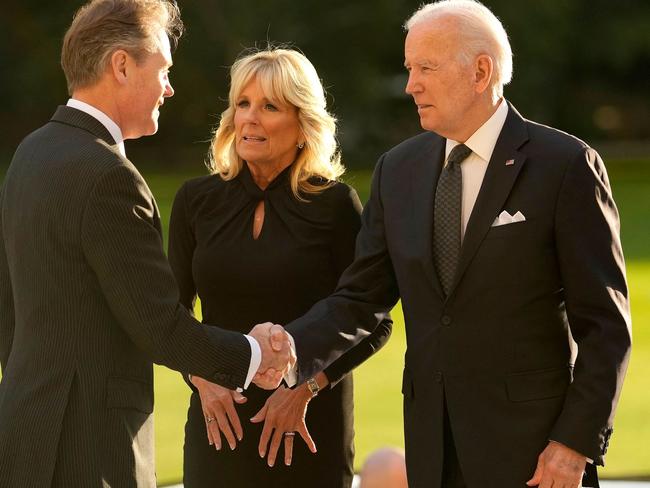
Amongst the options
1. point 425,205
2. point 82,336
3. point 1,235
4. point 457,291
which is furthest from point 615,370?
point 1,235

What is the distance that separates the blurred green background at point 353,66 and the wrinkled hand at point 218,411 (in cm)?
2244

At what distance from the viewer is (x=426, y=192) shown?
12.7ft

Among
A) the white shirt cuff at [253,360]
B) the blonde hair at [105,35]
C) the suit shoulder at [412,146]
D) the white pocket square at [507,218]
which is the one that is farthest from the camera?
the suit shoulder at [412,146]

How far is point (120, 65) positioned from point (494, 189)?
1151 mm

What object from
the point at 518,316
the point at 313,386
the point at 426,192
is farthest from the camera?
the point at 313,386

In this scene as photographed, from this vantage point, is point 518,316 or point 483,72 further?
point 483,72

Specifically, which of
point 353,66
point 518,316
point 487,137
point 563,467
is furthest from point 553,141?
point 353,66

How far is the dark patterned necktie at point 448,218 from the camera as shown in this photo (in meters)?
3.77

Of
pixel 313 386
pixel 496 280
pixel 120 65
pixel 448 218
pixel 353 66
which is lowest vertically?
pixel 313 386

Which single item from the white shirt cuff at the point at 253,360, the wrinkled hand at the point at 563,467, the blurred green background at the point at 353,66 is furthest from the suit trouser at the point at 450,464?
the blurred green background at the point at 353,66

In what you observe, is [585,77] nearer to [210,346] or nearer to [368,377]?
[368,377]

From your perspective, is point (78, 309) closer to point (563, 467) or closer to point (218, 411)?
point (218, 411)

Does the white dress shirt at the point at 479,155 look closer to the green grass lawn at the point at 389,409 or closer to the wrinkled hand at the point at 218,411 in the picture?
the wrinkled hand at the point at 218,411

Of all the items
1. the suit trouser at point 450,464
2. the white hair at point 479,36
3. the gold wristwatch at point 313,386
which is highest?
the white hair at point 479,36
